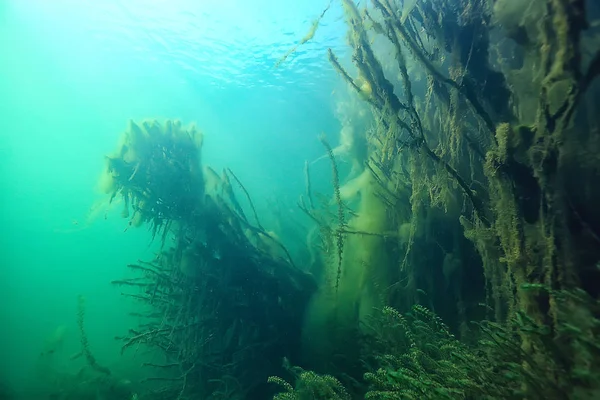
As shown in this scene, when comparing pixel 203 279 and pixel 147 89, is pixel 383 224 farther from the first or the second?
pixel 147 89

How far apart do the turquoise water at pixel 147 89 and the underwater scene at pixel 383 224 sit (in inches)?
7.1

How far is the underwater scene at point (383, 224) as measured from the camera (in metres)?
1.53

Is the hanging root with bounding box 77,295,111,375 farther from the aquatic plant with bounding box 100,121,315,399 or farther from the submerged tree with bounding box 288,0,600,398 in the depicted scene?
the submerged tree with bounding box 288,0,600,398

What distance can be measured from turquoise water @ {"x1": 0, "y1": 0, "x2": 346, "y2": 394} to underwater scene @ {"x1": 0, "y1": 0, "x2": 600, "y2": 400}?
0.18 m

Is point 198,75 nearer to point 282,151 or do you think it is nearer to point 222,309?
point 282,151

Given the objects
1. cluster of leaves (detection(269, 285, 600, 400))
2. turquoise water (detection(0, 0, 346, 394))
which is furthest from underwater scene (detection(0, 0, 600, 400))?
turquoise water (detection(0, 0, 346, 394))

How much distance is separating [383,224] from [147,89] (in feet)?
59.3

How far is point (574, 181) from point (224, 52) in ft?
47.9

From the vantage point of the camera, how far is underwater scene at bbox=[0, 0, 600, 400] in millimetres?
1534

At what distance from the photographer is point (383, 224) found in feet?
13.2

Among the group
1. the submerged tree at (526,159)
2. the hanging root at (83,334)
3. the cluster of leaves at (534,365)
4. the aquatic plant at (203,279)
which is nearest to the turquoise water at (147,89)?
the aquatic plant at (203,279)

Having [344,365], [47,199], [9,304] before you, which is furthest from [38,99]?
[9,304]

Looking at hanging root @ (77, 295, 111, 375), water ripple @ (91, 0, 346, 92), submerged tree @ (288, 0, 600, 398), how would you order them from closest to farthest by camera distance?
submerged tree @ (288, 0, 600, 398) < hanging root @ (77, 295, 111, 375) < water ripple @ (91, 0, 346, 92)

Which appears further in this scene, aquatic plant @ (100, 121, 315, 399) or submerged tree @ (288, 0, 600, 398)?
aquatic plant @ (100, 121, 315, 399)
